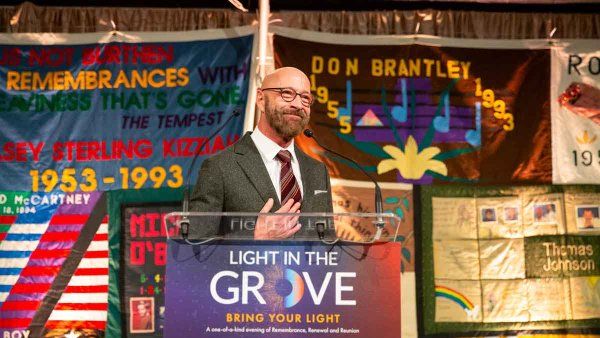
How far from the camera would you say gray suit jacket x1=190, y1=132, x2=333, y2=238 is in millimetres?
2699

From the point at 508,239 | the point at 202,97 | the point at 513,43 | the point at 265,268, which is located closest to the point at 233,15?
the point at 202,97

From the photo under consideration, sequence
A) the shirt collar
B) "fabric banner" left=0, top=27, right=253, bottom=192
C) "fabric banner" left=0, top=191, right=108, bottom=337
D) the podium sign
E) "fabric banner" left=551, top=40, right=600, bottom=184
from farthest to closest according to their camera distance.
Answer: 1. "fabric banner" left=551, top=40, right=600, bottom=184
2. "fabric banner" left=0, top=27, right=253, bottom=192
3. "fabric banner" left=0, top=191, right=108, bottom=337
4. the shirt collar
5. the podium sign

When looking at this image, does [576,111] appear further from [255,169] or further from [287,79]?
[255,169]

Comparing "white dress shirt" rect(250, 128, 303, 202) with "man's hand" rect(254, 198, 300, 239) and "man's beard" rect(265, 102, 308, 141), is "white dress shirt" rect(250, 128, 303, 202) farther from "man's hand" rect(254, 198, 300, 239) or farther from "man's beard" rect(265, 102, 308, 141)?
"man's hand" rect(254, 198, 300, 239)

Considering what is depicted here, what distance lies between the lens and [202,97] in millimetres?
4695

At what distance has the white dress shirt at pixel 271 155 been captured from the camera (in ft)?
9.18

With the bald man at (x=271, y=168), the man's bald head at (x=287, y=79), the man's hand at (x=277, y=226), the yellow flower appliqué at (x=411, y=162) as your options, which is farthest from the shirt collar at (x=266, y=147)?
the yellow flower appliqué at (x=411, y=162)

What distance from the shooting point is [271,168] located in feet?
9.20

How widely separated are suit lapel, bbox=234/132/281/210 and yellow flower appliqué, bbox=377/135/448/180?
201 cm

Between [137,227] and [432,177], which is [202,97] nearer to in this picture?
[137,227]

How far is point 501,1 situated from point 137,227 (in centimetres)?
242

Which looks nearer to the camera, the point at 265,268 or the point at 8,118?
the point at 265,268

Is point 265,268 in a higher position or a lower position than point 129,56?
lower

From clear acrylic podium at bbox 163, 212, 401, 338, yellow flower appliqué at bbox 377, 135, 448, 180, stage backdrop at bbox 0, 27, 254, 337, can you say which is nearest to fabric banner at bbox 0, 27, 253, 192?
stage backdrop at bbox 0, 27, 254, 337
